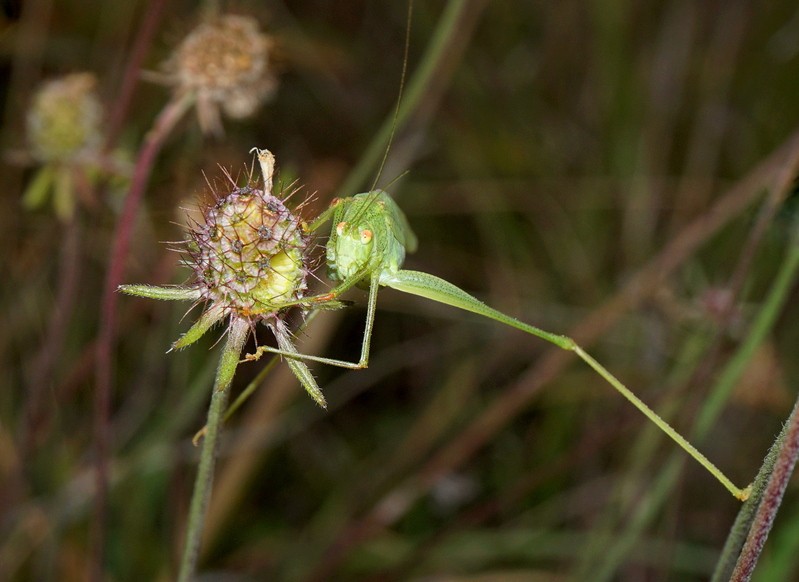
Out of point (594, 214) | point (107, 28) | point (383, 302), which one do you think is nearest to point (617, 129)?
point (594, 214)

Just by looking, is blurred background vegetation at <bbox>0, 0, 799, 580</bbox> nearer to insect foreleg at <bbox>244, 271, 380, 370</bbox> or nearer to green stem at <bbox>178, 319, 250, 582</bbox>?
insect foreleg at <bbox>244, 271, 380, 370</bbox>

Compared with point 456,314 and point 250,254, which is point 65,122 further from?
point 456,314

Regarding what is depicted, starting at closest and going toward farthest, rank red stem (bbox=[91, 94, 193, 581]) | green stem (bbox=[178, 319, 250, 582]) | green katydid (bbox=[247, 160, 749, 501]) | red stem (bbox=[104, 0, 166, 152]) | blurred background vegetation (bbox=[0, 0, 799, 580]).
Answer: green stem (bbox=[178, 319, 250, 582]) → green katydid (bbox=[247, 160, 749, 501]) → red stem (bbox=[91, 94, 193, 581]) → red stem (bbox=[104, 0, 166, 152]) → blurred background vegetation (bbox=[0, 0, 799, 580])

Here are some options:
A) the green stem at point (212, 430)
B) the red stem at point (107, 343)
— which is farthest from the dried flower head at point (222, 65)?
the green stem at point (212, 430)

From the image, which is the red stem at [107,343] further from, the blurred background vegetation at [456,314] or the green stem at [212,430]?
the green stem at [212,430]

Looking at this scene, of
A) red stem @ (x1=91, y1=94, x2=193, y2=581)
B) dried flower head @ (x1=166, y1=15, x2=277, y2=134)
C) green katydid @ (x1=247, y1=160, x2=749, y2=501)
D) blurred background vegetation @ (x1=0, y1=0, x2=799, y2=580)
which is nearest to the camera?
green katydid @ (x1=247, y1=160, x2=749, y2=501)

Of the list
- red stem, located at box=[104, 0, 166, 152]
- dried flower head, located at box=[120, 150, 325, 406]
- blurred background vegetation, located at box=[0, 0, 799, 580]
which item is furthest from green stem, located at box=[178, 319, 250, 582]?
red stem, located at box=[104, 0, 166, 152]

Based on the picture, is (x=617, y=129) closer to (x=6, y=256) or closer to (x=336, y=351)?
(x=336, y=351)
